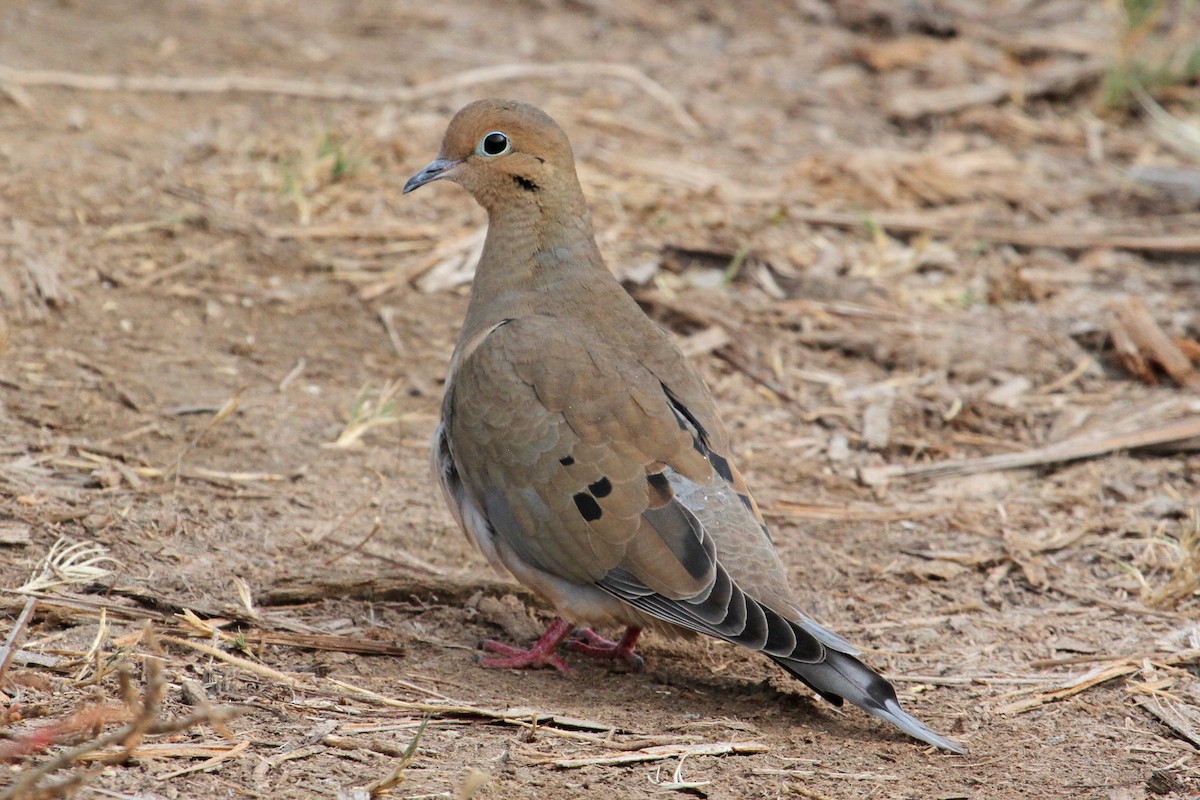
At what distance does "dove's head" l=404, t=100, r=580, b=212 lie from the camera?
4.52 metres

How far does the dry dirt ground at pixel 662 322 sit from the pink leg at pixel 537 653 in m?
0.11

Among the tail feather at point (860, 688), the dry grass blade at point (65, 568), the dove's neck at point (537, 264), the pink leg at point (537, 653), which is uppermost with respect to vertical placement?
the dove's neck at point (537, 264)

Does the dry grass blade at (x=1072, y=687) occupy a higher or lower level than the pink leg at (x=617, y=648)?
lower

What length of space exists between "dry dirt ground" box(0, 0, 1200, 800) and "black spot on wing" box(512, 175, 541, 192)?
1.14 metres

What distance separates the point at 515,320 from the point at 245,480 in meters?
1.23

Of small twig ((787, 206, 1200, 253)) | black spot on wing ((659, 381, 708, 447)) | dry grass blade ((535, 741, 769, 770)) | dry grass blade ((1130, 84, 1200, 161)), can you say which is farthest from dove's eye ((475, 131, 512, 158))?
dry grass blade ((1130, 84, 1200, 161))

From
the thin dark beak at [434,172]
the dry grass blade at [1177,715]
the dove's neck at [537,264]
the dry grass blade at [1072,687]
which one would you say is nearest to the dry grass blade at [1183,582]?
the dry grass blade at [1072,687]

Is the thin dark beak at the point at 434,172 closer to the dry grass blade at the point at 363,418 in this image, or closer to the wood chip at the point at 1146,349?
the dry grass blade at the point at 363,418

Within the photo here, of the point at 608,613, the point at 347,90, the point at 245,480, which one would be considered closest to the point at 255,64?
the point at 347,90

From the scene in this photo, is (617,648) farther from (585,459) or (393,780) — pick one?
(393,780)

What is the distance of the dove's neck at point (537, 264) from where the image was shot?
4.43 m

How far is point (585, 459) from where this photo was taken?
400 centimetres

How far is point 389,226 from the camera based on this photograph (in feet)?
21.7

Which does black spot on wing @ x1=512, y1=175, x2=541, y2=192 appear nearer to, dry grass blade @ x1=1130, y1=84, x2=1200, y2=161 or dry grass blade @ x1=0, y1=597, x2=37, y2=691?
dry grass blade @ x1=0, y1=597, x2=37, y2=691
